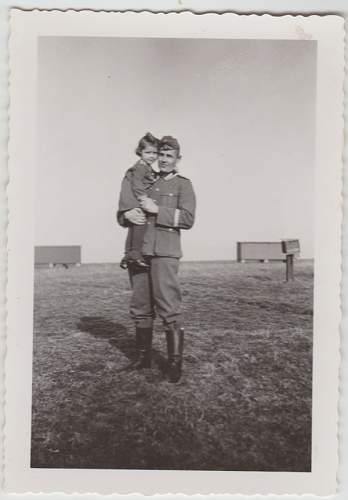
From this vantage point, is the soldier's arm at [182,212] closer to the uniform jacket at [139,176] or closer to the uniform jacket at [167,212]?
the uniform jacket at [167,212]

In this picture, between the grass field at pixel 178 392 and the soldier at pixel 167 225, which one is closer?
the grass field at pixel 178 392

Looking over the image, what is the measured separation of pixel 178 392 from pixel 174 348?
254 mm

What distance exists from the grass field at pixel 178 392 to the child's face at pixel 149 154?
2.45 feet

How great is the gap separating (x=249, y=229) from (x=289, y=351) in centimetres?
79

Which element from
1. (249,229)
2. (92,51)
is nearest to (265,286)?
(249,229)

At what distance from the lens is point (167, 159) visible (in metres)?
2.77

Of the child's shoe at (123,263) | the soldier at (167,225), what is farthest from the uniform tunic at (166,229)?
the child's shoe at (123,263)

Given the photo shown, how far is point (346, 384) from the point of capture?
269 centimetres

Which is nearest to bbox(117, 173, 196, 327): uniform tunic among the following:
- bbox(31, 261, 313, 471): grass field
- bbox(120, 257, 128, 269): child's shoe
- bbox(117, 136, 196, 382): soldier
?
bbox(117, 136, 196, 382): soldier

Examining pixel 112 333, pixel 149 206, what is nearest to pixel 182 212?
pixel 149 206

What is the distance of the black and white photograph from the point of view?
2.71 metres

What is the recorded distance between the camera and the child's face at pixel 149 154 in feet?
9.07

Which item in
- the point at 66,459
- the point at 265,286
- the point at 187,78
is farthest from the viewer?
the point at 265,286

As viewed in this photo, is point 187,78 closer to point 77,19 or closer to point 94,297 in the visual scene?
point 77,19
